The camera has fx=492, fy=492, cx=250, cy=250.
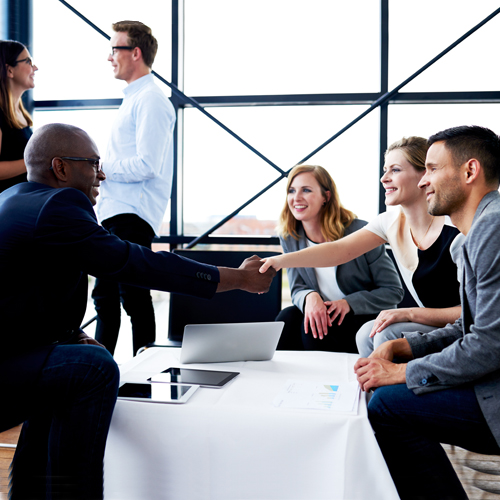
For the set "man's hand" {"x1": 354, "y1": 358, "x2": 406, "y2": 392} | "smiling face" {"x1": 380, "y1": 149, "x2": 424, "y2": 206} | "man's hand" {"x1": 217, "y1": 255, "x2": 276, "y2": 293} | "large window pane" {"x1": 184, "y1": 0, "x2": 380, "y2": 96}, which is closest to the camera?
"man's hand" {"x1": 354, "y1": 358, "x2": 406, "y2": 392}

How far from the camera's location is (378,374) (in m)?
1.16

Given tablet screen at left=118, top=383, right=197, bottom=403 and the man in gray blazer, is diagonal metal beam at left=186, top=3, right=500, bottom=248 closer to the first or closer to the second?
the man in gray blazer

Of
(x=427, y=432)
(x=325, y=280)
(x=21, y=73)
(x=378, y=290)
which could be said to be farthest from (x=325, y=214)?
(x=21, y=73)

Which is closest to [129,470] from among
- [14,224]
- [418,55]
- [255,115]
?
[14,224]

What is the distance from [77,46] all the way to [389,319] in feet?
9.50

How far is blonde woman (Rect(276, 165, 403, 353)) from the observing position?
210 cm

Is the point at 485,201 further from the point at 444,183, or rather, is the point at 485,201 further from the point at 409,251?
the point at 409,251

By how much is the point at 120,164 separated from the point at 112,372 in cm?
143

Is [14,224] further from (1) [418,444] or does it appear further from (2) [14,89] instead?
(2) [14,89]

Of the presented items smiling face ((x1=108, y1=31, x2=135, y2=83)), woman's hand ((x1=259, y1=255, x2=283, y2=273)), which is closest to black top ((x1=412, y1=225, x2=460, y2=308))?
woman's hand ((x1=259, y1=255, x2=283, y2=273))

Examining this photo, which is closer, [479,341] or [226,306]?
[479,341]

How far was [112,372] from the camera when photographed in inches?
42.6

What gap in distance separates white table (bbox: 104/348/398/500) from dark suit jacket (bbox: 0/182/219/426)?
30 centimetres

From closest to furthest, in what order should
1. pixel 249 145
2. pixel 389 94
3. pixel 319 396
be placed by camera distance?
pixel 319 396 < pixel 389 94 < pixel 249 145
